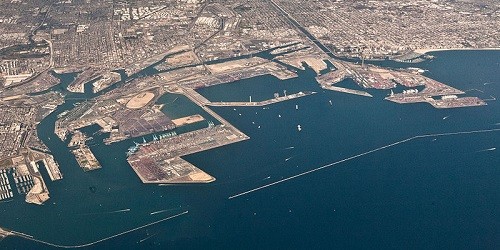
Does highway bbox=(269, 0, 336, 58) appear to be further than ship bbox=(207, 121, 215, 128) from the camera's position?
Yes

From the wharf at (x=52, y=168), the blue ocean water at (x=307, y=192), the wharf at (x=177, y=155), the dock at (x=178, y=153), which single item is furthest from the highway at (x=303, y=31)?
the wharf at (x=52, y=168)

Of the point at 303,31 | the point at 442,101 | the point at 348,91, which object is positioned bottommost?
the point at 348,91

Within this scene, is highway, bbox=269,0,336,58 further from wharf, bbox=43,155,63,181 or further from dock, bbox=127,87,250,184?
wharf, bbox=43,155,63,181

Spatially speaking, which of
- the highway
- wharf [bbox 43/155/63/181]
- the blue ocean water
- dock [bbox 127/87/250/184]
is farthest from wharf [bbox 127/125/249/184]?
the highway

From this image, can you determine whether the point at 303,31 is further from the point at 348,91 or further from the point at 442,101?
the point at 442,101

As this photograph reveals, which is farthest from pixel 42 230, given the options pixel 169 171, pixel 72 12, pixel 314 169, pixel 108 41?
pixel 72 12

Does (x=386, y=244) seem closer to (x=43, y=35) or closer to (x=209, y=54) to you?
(x=209, y=54)

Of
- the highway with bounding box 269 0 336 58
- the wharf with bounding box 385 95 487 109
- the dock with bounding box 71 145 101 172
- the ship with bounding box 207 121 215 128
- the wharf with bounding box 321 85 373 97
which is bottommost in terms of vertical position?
the dock with bounding box 71 145 101 172

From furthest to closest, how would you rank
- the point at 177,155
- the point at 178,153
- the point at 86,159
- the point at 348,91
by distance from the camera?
the point at 348,91 → the point at 178,153 → the point at 177,155 → the point at 86,159

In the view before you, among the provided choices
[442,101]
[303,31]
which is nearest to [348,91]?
[442,101]

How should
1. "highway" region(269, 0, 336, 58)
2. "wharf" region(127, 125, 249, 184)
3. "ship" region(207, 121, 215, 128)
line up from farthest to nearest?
"highway" region(269, 0, 336, 58) < "ship" region(207, 121, 215, 128) < "wharf" region(127, 125, 249, 184)
